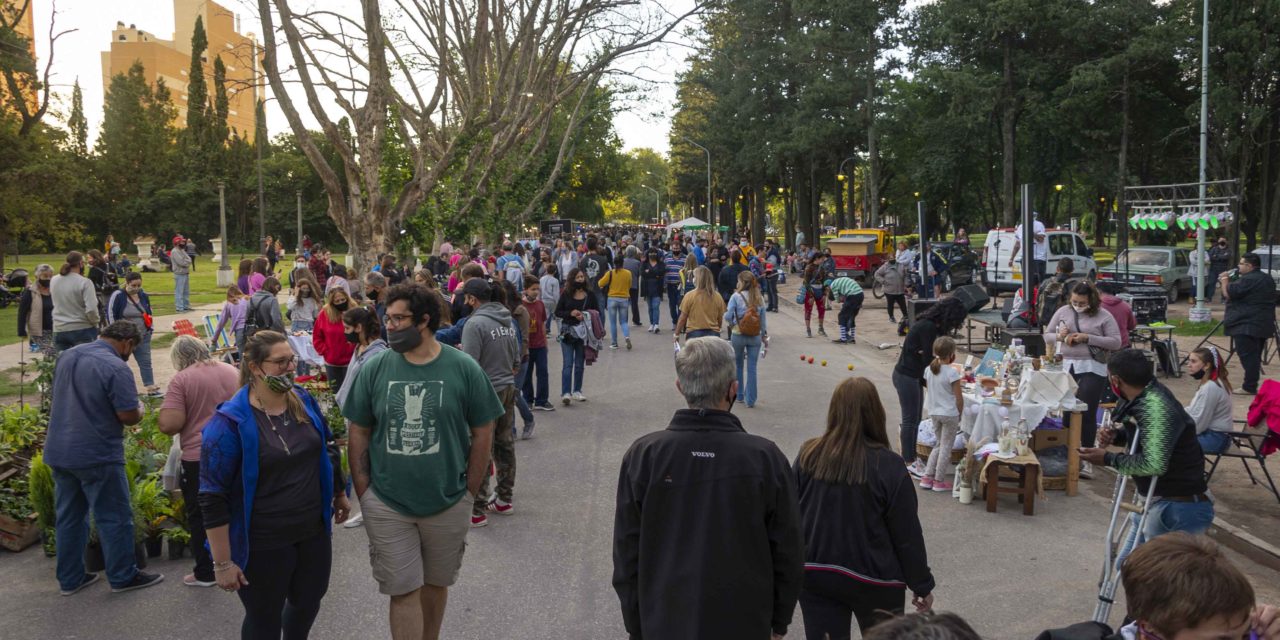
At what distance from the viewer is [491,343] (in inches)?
304

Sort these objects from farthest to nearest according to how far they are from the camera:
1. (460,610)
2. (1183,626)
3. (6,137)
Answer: (6,137) → (460,610) → (1183,626)

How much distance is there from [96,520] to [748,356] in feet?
25.0

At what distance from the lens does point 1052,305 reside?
12.9 m

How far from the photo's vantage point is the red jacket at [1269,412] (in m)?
6.90

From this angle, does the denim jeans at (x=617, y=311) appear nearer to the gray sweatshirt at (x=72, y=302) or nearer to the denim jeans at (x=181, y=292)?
the gray sweatshirt at (x=72, y=302)

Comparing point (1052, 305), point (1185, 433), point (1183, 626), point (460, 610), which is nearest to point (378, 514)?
point (460, 610)

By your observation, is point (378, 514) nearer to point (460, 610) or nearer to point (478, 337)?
point (460, 610)

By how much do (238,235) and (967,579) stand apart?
71.5 meters

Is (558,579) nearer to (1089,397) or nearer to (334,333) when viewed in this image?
(334,333)

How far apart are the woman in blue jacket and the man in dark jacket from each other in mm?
12281

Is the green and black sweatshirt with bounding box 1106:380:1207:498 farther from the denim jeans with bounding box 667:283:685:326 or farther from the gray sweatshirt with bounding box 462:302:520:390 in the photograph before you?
the denim jeans with bounding box 667:283:685:326

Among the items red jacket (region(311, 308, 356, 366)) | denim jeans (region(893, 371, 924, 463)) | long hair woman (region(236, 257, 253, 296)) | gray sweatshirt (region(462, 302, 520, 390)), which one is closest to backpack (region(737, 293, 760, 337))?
denim jeans (region(893, 371, 924, 463))

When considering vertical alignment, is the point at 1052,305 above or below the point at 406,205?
below

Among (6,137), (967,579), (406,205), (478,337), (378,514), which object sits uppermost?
(6,137)
